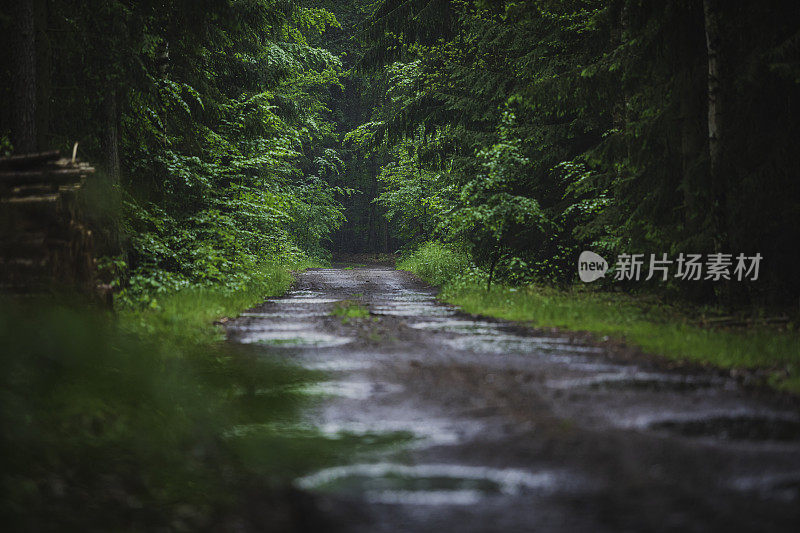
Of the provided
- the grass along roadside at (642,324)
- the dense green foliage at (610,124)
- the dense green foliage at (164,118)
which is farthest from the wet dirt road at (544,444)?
the dense green foliage at (164,118)

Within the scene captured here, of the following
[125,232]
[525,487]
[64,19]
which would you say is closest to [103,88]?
[64,19]

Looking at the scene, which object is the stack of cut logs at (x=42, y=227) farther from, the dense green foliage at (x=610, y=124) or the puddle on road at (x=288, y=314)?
the dense green foliage at (x=610, y=124)

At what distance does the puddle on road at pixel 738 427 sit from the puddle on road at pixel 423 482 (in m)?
1.38

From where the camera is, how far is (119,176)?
40.3ft

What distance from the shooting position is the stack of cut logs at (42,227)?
6.75 m

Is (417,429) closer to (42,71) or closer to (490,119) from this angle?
(42,71)

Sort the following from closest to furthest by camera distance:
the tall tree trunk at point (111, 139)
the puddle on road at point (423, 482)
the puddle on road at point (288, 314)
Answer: the puddle on road at point (423, 482) → the puddle on road at point (288, 314) → the tall tree trunk at point (111, 139)

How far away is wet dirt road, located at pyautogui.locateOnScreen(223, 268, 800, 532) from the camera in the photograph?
3.10 meters

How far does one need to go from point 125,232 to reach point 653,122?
32.4 feet

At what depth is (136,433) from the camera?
4.46 m

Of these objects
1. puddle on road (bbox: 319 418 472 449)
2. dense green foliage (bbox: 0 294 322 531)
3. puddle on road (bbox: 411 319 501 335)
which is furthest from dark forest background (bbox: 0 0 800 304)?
puddle on road (bbox: 319 418 472 449)

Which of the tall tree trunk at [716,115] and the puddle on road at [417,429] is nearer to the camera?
the puddle on road at [417,429]

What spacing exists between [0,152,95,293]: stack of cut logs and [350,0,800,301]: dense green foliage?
8.76 metres

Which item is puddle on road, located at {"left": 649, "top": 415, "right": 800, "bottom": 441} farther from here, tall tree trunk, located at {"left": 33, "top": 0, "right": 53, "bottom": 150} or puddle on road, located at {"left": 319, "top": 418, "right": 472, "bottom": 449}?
tall tree trunk, located at {"left": 33, "top": 0, "right": 53, "bottom": 150}
